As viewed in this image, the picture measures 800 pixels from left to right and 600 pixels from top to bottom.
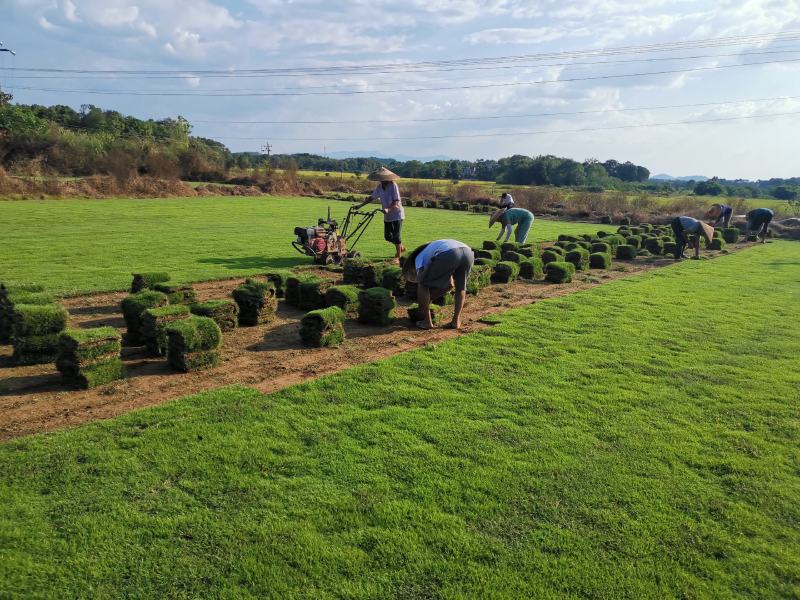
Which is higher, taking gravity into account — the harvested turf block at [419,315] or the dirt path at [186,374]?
the harvested turf block at [419,315]

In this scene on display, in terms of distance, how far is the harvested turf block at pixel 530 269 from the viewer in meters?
13.4

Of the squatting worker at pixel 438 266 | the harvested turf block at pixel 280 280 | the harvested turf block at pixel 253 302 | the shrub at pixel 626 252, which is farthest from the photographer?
the shrub at pixel 626 252

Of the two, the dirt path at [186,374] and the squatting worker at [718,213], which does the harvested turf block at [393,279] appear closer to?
the dirt path at [186,374]

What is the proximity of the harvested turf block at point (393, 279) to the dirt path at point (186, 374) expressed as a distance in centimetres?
38

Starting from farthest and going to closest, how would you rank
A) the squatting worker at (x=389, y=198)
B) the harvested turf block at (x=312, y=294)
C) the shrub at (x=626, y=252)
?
the shrub at (x=626, y=252), the squatting worker at (x=389, y=198), the harvested turf block at (x=312, y=294)

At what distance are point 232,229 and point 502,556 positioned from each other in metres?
19.5

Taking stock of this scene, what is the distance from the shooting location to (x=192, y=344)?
6.14 meters

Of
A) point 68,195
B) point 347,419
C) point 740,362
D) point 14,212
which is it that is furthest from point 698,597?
point 68,195

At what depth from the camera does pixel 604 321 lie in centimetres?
934

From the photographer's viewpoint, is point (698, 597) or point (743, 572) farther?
point (743, 572)

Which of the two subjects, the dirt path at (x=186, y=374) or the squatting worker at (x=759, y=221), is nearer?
the dirt path at (x=186, y=374)

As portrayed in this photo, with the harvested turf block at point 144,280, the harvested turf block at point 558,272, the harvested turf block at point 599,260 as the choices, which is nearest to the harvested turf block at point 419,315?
the harvested turf block at point 144,280

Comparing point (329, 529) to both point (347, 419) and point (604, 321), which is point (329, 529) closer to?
point (347, 419)

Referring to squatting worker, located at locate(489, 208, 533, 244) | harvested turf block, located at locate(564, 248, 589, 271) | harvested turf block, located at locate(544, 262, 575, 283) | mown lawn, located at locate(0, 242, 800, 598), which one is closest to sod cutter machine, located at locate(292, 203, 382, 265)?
harvested turf block, located at locate(544, 262, 575, 283)
